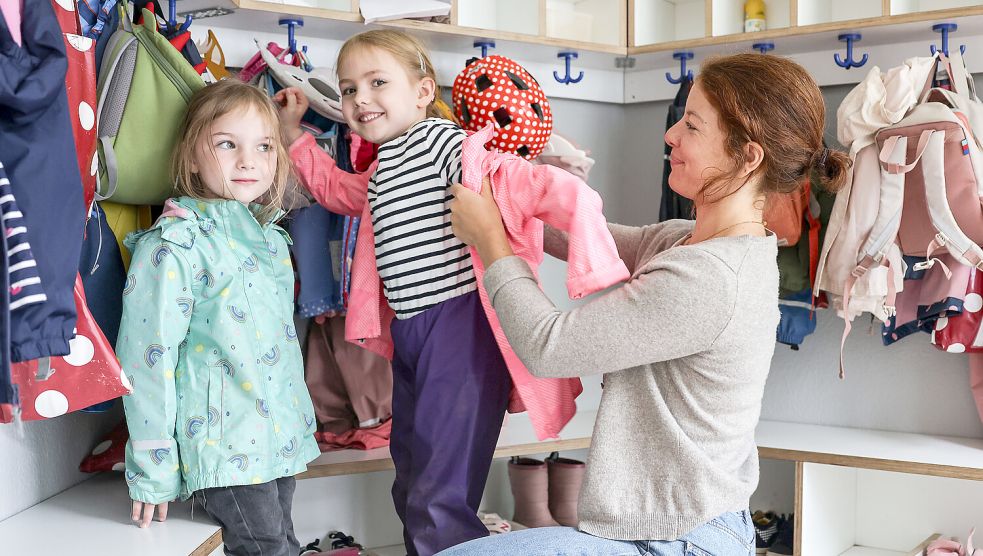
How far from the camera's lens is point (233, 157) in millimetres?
1728

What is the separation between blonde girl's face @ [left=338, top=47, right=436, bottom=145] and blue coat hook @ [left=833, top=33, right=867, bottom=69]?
1.33 metres

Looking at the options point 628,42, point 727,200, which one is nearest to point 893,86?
point 628,42

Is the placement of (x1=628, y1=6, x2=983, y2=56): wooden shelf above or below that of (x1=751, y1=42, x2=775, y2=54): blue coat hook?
above

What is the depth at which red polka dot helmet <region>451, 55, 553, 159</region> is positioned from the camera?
1938mm

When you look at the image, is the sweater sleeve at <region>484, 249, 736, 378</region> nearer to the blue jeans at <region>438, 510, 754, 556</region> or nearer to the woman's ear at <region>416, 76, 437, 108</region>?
the blue jeans at <region>438, 510, 754, 556</region>

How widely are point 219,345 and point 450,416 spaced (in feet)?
1.43

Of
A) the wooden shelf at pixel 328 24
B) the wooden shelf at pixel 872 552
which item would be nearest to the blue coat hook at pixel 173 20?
the wooden shelf at pixel 328 24

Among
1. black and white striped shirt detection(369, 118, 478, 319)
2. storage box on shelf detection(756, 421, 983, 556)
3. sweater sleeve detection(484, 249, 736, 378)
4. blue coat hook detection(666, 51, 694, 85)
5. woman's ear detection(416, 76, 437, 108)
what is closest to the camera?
sweater sleeve detection(484, 249, 736, 378)

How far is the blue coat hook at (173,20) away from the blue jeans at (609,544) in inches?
48.6

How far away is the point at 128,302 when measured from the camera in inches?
62.5

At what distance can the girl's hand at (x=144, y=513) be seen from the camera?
1.60m

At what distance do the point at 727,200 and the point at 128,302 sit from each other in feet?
3.39

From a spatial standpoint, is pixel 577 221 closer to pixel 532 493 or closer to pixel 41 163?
pixel 41 163

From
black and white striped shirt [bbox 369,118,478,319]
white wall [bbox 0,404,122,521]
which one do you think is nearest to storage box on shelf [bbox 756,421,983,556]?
black and white striped shirt [bbox 369,118,478,319]
